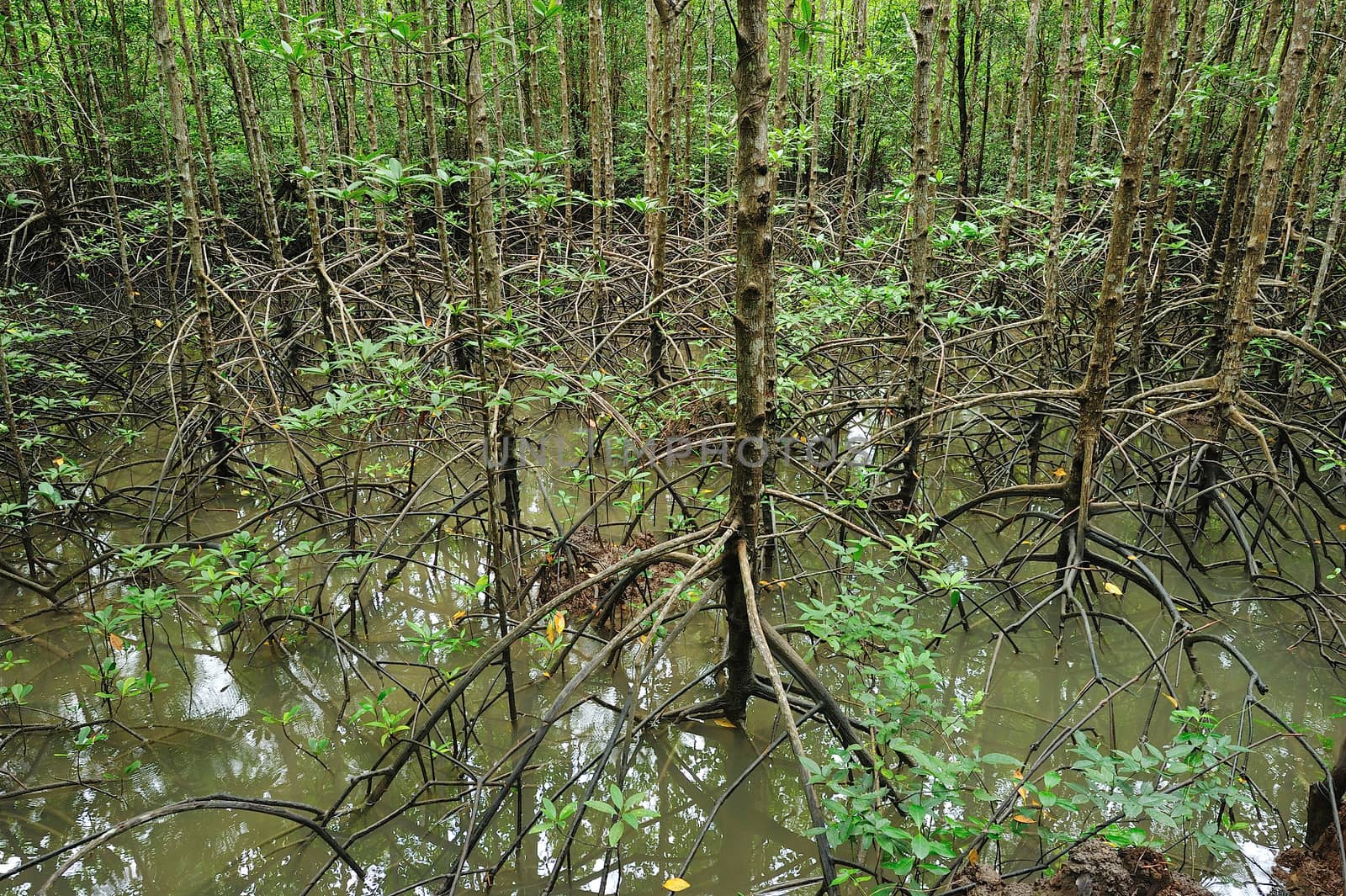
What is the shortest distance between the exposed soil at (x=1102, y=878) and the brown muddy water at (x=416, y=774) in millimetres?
292

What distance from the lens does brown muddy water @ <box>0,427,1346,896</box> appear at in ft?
8.93

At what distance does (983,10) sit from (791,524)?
9087 millimetres

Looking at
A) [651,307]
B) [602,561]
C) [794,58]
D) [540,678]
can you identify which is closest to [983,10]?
[794,58]

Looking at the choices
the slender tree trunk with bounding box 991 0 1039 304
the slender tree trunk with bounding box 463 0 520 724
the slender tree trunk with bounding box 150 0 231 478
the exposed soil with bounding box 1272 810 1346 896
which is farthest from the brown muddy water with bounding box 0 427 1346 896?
the slender tree trunk with bounding box 991 0 1039 304

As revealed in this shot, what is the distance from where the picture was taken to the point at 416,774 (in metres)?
3.16

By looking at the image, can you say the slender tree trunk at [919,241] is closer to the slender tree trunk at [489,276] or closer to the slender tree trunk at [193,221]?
the slender tree trunk at [489,276]

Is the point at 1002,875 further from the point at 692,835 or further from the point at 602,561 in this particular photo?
the point at 602,561

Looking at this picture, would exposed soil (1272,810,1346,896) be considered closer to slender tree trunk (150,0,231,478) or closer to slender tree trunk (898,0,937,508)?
slender tree trunk (898,0,937,508)

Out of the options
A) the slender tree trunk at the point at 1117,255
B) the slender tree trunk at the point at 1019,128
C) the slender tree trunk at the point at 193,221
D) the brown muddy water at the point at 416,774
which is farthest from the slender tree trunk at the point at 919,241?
the slender tree trunk at the point at 193,221

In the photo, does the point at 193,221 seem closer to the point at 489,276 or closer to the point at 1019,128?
the point at 489,276

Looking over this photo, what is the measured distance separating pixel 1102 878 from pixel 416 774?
2.56 meters

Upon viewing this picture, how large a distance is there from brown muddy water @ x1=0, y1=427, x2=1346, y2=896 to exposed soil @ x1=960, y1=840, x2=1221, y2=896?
292 mm

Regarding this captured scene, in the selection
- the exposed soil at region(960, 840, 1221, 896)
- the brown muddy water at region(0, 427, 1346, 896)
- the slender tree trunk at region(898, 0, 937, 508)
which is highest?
the slender tree trunk at region(898, 0, 937, 508)

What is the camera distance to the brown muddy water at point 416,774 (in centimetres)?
272
